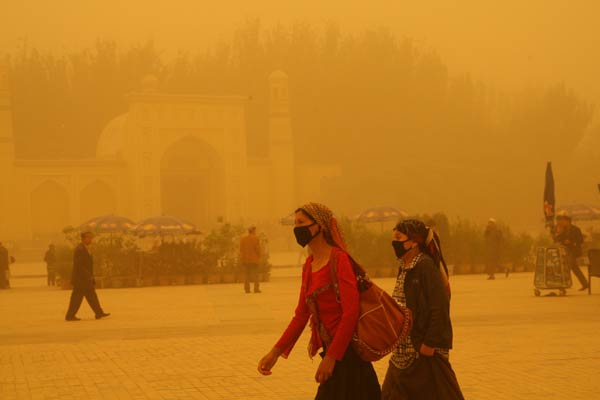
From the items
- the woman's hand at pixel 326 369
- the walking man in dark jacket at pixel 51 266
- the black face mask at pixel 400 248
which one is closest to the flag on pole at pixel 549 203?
the walking man in dark jacket at pixel 51 266

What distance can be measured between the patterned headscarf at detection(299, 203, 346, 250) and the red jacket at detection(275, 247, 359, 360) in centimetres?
7

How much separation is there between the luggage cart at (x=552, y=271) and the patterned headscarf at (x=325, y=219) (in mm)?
12671

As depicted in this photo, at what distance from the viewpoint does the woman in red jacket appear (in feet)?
17.4

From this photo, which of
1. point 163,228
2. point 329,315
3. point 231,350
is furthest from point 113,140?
point 329,315

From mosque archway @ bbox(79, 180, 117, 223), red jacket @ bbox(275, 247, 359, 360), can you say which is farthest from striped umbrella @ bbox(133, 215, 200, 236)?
mosque archway @ bbox(79, 180, 117, 223)

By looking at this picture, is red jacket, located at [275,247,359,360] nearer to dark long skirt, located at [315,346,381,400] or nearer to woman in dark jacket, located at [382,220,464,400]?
dark long skirt, located at [315,346,381,400]

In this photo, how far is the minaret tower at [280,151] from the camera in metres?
55.5

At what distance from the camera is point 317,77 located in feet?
229

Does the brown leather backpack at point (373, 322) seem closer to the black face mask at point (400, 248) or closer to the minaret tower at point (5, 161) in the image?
the black face mask at point (400, 248)

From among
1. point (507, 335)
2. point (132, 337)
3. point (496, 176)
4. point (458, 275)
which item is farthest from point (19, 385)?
point (496, 176)

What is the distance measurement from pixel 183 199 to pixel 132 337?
4417 centimetres

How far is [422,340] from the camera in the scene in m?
5.97

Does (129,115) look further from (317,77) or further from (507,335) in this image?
(507,335)

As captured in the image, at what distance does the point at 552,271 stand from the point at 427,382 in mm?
12258
